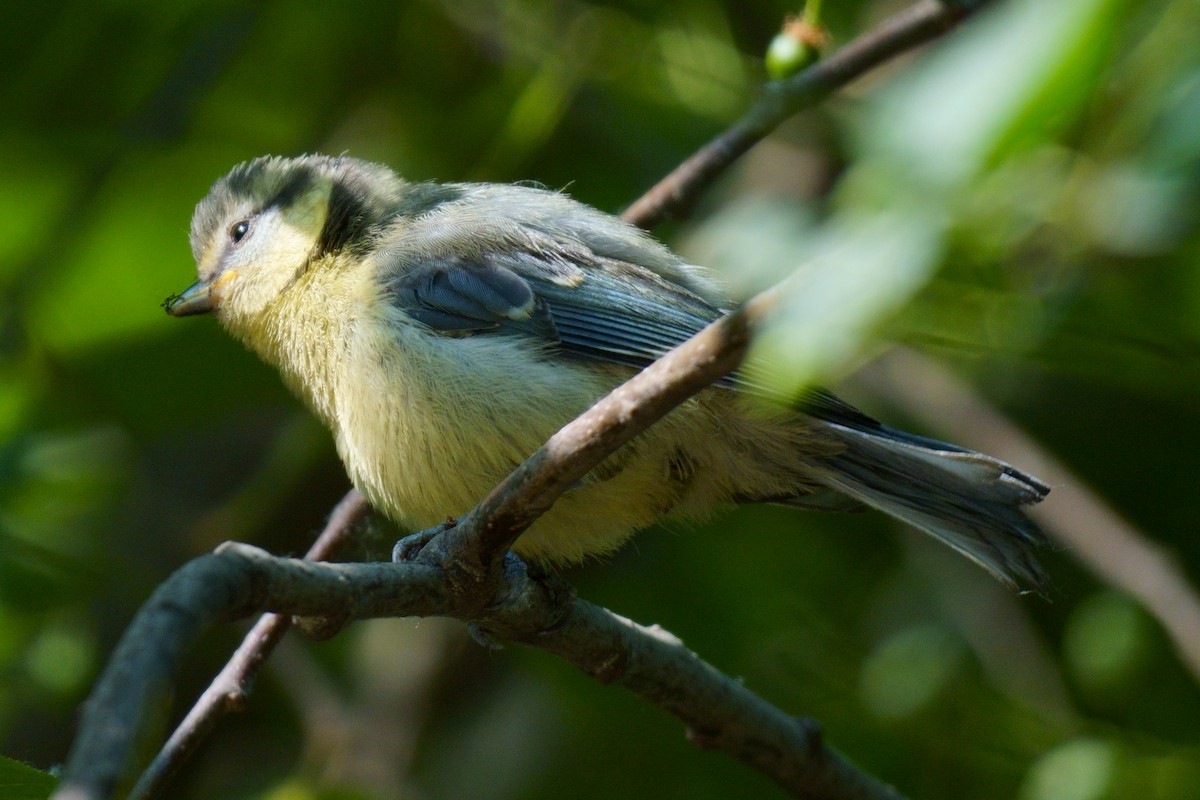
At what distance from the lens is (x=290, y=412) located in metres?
4.12

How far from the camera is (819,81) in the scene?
2.62 m

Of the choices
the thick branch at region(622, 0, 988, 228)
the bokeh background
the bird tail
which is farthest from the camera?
the bokeh background

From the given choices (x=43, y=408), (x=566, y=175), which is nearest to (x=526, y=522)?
(x=43, y=408)

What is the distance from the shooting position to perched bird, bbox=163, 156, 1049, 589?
2436 mm

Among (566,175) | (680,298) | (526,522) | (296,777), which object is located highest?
(566,175)

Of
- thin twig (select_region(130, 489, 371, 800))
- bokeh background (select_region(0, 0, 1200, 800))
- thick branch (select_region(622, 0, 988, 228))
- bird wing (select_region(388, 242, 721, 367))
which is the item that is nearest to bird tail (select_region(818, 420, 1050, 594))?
bokeh background (select_region(0, 0, 1200, 800))

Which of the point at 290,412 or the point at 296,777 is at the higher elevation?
the point at 290,412

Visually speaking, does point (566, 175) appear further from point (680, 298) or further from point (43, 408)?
point (43, 408)

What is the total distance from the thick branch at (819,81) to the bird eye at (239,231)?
108 centimetres

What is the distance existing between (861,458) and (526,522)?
1.01 m

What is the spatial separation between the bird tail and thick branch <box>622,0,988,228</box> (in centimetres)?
67

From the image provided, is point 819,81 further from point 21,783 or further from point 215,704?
point 21,783

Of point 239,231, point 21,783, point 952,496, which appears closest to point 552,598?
point 952,496

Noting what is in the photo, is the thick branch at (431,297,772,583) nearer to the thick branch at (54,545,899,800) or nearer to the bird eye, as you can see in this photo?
the thick branch at (54,545,899,800)
